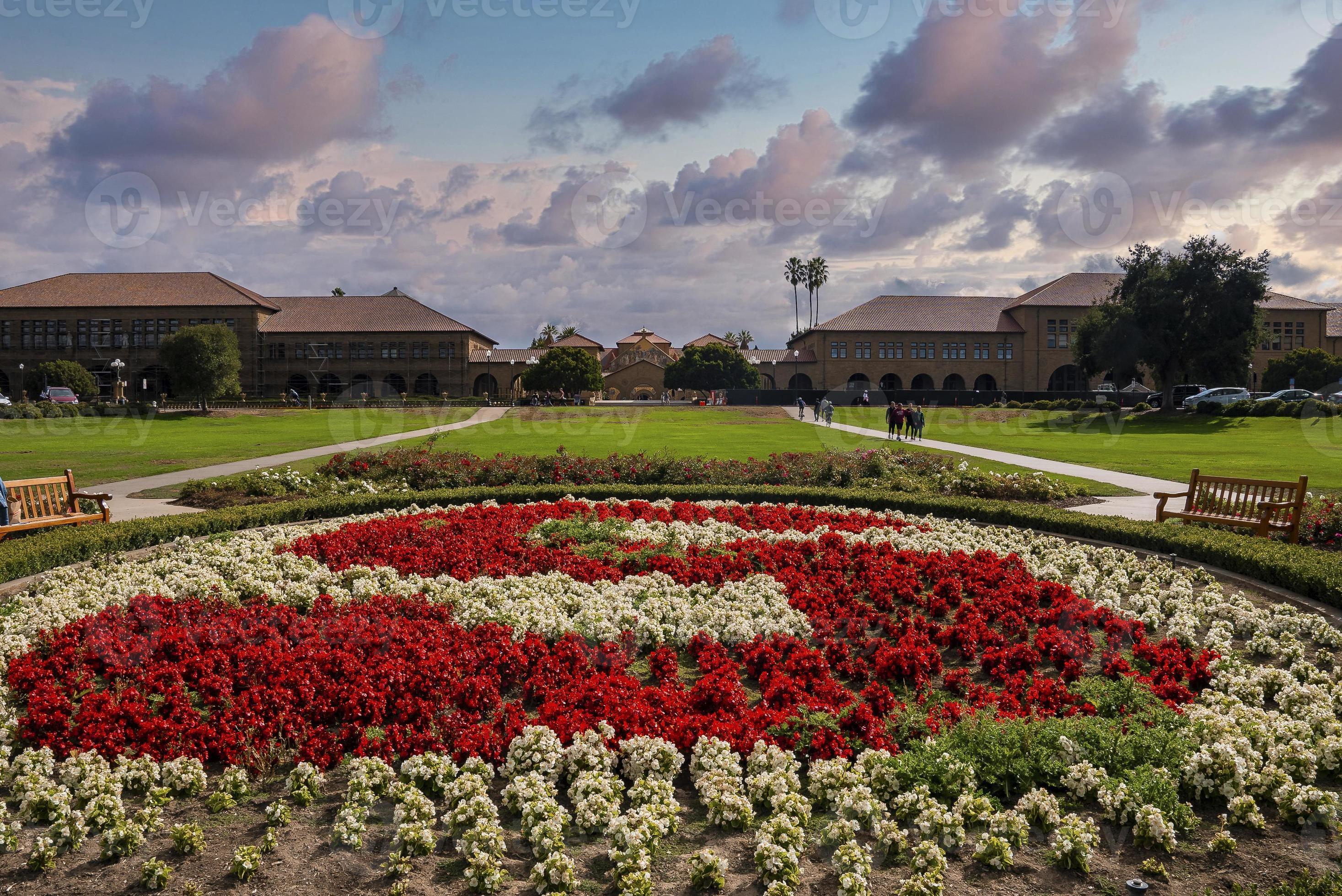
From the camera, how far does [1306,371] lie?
6994 cm

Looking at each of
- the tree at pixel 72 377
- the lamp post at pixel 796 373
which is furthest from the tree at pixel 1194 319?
the tree at pixel 72 377

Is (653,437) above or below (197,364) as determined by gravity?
below

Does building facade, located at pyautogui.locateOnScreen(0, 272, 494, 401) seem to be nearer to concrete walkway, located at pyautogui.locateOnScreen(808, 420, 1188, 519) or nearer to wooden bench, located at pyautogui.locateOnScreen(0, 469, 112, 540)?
concrete walkway, located at pyautogui.locateOnScreen(808, 420, 1188, 519)

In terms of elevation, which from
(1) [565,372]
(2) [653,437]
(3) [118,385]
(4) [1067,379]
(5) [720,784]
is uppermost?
(1) [565,372]

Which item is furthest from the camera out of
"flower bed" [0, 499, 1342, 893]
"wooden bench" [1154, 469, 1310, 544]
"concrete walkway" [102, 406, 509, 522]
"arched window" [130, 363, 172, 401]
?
"arched window" [130, 363, 172, 401]

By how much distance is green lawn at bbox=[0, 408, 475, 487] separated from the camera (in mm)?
21234

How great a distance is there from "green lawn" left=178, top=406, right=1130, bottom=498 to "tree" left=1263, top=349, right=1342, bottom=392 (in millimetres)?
46581

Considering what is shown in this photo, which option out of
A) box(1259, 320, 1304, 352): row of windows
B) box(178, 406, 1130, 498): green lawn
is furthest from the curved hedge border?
box(1259, 320, 1304, 352): row of windows

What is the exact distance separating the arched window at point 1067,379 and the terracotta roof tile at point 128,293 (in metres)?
74.1

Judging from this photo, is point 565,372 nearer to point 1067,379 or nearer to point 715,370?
point 715,370

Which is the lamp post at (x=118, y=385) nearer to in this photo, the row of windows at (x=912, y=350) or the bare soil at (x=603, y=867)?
the row of windows at (x=912, y=350)

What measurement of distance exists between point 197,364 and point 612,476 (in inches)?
2021

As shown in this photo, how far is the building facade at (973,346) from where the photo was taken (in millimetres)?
82625

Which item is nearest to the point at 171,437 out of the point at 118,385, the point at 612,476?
the point at 612,476
